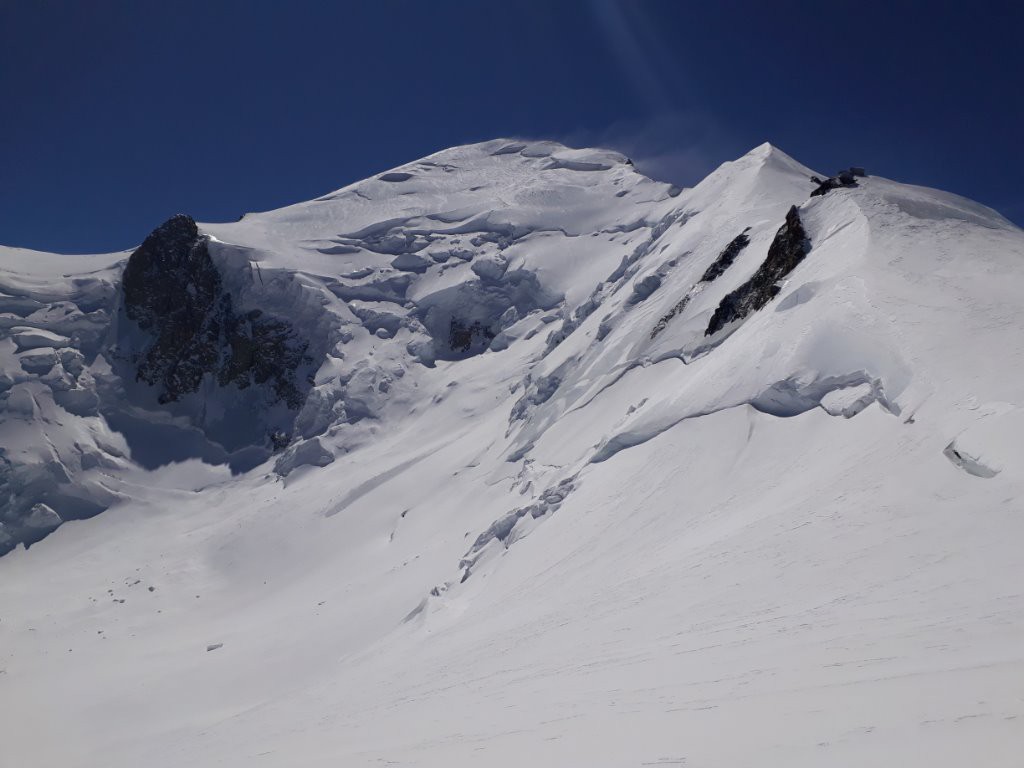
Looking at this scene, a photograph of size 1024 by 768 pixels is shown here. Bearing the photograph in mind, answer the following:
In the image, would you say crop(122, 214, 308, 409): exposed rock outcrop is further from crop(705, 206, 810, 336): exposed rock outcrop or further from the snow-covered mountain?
crop(705, 206, 810, 336): exposed rock outcrop

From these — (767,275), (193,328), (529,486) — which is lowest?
(529,486)

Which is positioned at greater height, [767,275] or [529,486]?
[767,275]

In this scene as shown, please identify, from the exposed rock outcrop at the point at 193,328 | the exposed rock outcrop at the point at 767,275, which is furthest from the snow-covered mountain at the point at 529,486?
the exposed rock outcrop at the point at 193,328

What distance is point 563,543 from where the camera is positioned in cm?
1808

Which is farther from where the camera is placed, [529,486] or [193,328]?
[193,328]

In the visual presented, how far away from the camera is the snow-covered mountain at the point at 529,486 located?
7.95 metres

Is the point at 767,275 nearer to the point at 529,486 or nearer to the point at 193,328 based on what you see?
the point at 529,486

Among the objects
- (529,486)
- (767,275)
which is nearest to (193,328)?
(529,486)

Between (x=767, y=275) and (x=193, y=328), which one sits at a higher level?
(x=193, y=328)

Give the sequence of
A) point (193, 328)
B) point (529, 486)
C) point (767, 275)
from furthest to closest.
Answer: point (193, 328) → point (529, 486) → point (767, 275)

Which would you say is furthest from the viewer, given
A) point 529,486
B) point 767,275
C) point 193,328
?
point 193,328

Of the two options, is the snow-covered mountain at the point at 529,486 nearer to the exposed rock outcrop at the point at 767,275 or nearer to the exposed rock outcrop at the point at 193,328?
the exposed rock outcrop at the point at 767,275

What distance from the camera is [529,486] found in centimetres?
2559

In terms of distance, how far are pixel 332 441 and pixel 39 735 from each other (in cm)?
2633
